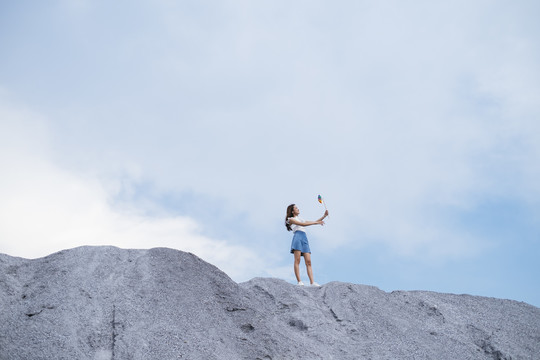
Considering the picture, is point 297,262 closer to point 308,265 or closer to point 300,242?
point 308,265

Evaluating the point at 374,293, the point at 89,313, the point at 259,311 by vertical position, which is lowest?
the point at 89,313

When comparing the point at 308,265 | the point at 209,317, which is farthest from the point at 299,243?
the point at 209,317

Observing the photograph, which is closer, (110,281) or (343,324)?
(110,281)

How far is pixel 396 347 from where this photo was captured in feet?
30.6

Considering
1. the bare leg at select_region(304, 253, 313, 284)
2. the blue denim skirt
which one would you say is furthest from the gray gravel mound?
the blue denim skirt

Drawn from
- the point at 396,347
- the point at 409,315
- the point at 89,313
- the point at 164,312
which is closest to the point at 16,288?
the point at 89,313

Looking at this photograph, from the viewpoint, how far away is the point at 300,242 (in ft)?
39.5

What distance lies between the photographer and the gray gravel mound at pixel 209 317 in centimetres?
790

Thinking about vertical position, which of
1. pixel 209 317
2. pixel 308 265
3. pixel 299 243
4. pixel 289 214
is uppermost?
pixel 289 214

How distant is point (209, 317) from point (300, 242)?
12.6 ft

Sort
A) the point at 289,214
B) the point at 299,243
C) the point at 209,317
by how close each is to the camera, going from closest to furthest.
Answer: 1. the point at 209,317
2. the point at 299,243
3. the point at 289,214

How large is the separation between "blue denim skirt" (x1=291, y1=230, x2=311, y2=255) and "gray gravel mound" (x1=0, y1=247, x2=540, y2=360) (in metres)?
1.06

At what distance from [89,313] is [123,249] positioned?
95.6 inches

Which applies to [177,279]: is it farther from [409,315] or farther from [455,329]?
[455,329]
